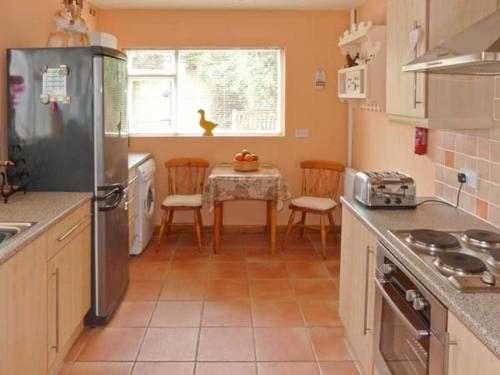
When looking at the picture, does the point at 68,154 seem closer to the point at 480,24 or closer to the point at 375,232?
the point at 375,232

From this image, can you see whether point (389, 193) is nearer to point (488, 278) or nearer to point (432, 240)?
point (432, 240)

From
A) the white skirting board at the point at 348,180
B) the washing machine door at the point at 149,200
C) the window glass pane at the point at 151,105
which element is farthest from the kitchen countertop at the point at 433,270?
the window glass pane at the point at 151,105

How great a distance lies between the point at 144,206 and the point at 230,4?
84.0 inches

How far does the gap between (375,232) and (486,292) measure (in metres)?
0.83

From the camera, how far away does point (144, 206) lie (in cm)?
525

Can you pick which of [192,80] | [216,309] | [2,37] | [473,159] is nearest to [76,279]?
[216,309]

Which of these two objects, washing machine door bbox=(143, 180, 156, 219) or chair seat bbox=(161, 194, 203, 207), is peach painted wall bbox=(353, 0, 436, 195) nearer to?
chair seat bbox=(161, 194, 203, 207)

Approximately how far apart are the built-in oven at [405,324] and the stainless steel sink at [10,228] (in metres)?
1.60

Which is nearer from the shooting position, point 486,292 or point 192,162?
point 486,292

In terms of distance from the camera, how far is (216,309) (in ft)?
12.8

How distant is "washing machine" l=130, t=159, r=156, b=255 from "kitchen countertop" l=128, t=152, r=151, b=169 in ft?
0.16

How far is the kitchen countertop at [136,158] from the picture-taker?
198 inches

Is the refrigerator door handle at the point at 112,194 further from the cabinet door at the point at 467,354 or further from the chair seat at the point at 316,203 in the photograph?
the cabinet door at the point at 467,354

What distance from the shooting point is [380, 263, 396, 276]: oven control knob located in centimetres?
229
